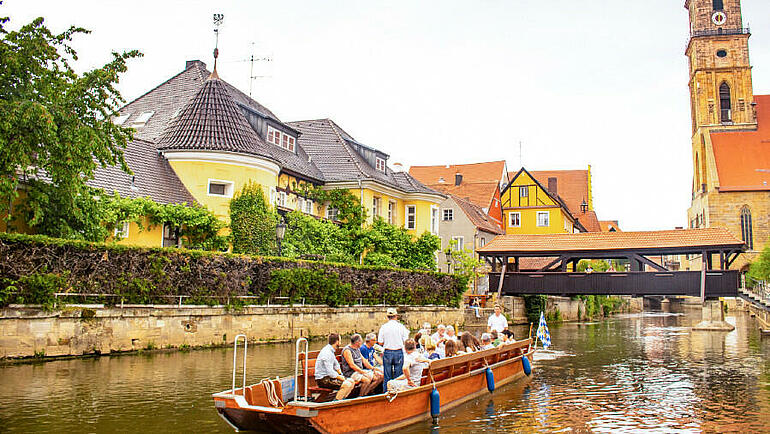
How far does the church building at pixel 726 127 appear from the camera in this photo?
6391 centimetres

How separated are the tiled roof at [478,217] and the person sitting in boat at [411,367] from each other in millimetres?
37853

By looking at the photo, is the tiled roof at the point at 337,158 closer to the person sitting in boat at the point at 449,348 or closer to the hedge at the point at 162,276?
the hedge at the point at 162,276

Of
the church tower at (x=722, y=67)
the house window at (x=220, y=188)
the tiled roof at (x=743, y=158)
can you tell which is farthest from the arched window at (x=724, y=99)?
the house window at (x=220, y=188)

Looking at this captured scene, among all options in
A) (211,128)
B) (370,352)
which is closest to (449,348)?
(370,352)

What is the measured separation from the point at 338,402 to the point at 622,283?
1109 inches

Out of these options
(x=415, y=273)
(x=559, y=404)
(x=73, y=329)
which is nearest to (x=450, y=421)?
(x=559, y=404)

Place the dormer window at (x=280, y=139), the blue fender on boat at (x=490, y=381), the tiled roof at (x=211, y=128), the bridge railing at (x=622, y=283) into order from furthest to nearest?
the dormer window at (x=280, y=139)
the bridge railing at (x=622, y=283)
the tiled roof at (x=211, y=128)
the blue fender on boat at (x=490, y=381)

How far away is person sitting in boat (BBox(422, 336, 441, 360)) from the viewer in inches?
503

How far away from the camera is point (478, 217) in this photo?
51.3 meters

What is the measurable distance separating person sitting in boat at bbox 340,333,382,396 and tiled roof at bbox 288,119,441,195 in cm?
2380

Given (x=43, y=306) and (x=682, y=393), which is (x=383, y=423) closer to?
(x=682, y=393)

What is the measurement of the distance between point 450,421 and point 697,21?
73.1 m

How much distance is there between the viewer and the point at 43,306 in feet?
52.8

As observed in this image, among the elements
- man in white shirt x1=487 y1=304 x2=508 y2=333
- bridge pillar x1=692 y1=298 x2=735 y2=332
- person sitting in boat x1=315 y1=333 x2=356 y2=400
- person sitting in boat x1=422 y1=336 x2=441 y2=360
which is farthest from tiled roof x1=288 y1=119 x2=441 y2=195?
person sitting in boat x1=315 y1=333 x2=356 y2=400
